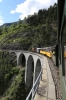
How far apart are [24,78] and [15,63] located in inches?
519

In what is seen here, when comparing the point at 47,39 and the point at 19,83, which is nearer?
the point at 19,83

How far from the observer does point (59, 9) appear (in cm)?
318

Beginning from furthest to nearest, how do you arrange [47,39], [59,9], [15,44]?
[15,44] → [47,39] → [59,9]

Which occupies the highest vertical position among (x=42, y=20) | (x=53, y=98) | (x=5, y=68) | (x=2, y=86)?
(x=42, y=20)

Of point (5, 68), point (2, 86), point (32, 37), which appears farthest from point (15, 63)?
point (32, 37)

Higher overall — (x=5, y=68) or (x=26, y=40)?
(x=26, y=40)

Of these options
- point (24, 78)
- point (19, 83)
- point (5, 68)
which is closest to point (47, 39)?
point (5, 68)

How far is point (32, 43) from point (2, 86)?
28.8m

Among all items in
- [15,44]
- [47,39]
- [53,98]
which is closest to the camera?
[53,98]

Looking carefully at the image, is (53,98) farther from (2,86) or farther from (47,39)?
(47,39)

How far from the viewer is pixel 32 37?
71750mm

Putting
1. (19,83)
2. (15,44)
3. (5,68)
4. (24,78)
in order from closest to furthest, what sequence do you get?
(19,83)
(24,78)
(5,68)
(15,44)

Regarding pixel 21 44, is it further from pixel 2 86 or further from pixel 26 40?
pixel 2 86

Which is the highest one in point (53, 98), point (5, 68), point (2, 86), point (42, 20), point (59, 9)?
point (42, 20)
